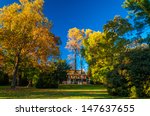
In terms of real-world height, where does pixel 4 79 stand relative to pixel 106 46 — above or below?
below

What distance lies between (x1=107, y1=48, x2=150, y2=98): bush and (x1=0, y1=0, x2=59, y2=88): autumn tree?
12.8 metres

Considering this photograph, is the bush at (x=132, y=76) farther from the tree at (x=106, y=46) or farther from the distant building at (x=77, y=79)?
the distant building at (x=77, y=79)

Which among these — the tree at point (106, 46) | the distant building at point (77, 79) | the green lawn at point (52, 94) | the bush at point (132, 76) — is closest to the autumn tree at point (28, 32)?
the tree at point (106, 46)

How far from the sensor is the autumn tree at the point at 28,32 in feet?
113

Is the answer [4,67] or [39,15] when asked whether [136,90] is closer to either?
[39,15]

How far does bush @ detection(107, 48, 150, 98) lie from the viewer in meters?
20.8

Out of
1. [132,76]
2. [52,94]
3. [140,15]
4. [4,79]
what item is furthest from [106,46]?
[4,79]

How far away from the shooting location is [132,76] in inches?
834

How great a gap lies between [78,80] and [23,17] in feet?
128

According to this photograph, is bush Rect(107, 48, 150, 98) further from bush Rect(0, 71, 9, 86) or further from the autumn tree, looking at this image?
bush Rect(0, 71, 9, 86)

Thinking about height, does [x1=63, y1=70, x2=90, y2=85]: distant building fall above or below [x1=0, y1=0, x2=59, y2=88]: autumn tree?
below

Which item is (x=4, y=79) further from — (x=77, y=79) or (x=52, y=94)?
(x=52, y=94)

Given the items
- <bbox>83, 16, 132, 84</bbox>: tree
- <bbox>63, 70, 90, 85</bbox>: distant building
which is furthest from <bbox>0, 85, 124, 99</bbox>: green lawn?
<bbox>63, 70, 90, 85</bbox>: distant building

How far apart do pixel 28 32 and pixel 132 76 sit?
16595 mm
